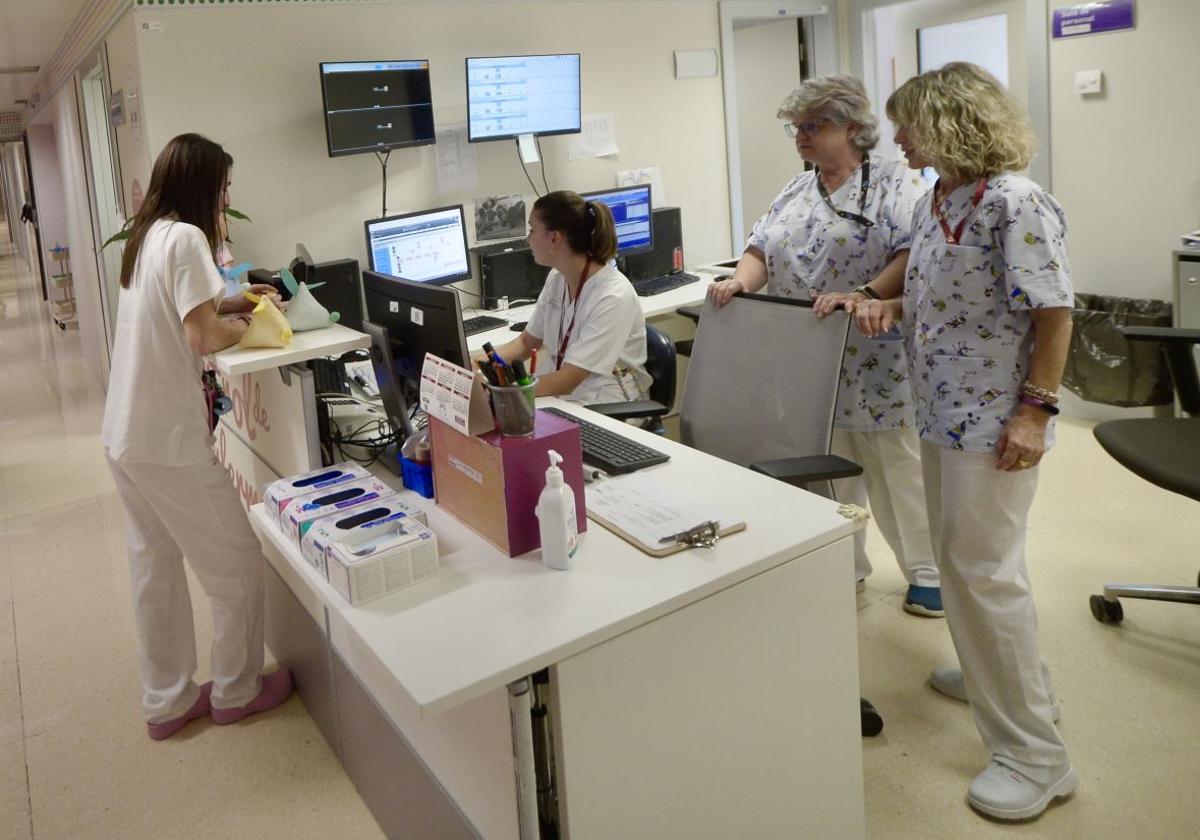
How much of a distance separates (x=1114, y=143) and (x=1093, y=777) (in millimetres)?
3191

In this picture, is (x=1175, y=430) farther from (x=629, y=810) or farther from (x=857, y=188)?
(x=629, y=810)

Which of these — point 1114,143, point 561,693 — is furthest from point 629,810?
point 1114,143

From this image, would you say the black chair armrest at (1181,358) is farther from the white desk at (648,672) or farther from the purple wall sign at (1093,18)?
the purple wall sign at (1093,18)

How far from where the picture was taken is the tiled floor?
226cm

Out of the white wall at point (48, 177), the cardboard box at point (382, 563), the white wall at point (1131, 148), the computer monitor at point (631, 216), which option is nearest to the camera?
the cardboard box at point (382, 563)

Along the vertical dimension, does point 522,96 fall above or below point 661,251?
above

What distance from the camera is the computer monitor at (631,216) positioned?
4.75 m

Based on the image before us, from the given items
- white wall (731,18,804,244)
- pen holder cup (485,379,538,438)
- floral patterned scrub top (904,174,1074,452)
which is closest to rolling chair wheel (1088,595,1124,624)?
floral patterned scrub top (904,174,1074,452)

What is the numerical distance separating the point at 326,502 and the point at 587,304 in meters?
1.17

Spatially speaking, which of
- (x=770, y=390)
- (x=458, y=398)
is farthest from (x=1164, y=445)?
(x=458, y=398)

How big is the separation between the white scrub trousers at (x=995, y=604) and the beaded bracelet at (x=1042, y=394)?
0.48ft

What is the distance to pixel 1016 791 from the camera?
2150 millimetres

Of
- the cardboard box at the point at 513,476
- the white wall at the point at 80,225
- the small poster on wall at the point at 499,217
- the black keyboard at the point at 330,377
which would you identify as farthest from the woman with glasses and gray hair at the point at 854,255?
the white wall at the point at 80,225

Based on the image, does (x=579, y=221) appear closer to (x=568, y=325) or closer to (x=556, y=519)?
(x=568, y=325)
